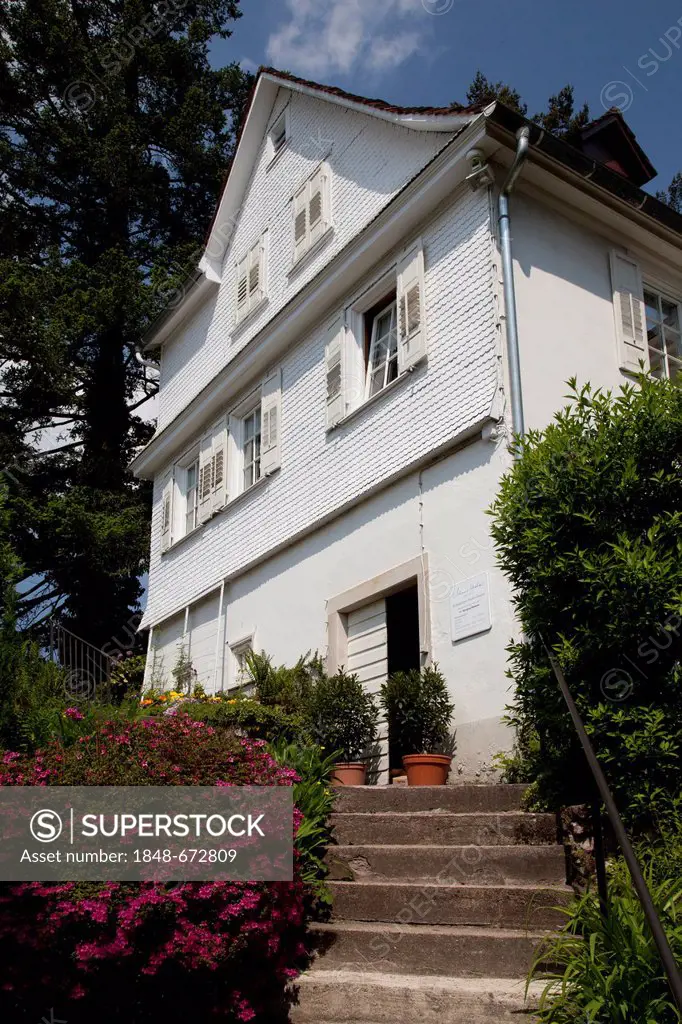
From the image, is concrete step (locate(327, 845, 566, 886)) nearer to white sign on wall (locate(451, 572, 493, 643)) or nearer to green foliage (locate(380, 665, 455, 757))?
green foliage (locate(380, 665, 455, 757))

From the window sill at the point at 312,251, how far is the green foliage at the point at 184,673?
531 centimetres

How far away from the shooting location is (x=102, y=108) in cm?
2141

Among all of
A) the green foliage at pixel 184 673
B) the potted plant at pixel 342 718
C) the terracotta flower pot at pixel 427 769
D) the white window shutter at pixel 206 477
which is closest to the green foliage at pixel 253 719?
the potted plant at pixel 342 718

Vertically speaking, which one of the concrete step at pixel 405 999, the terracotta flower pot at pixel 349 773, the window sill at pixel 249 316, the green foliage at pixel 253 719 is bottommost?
the concrete step at pixel 405 999

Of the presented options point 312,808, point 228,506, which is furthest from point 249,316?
point 312,808

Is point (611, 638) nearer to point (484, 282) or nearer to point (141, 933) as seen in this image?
point (141, 933)

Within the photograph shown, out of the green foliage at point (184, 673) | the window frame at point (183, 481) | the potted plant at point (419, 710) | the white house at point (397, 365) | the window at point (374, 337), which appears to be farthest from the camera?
the window frame at point (183, 481)

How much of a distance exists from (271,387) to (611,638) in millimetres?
7847

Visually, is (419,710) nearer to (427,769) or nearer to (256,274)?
(427,769)

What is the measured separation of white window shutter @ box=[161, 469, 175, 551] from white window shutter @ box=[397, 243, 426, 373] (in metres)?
6.25

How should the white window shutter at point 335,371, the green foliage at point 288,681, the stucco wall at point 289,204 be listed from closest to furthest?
the green foliage at point 288,681
the white window shutter at point 335,371
the stucco wall at point 289,204

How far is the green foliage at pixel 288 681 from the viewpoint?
960cm

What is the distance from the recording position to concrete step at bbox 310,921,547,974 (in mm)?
4855
